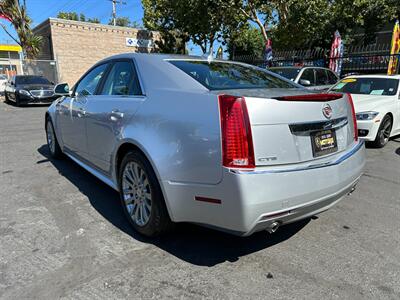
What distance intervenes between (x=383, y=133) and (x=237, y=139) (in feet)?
18.9

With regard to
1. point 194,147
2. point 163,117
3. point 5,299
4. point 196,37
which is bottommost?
point 5,299

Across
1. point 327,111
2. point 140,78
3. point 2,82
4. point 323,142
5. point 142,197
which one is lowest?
point 142,197

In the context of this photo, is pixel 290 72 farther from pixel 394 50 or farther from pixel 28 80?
pixel 28 80

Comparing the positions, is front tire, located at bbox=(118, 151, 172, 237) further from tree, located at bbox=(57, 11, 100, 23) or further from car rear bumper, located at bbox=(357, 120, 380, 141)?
tree, located at bbox=(57, 11, 100, 23)

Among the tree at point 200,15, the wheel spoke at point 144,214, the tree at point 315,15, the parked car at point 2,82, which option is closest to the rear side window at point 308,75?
the wheel spoke at point 144,214

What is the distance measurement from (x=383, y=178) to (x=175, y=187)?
3669mm

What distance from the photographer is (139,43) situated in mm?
27453

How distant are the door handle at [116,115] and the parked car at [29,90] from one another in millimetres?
12492

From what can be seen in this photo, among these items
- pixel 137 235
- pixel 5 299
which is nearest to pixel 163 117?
pixel 137 235

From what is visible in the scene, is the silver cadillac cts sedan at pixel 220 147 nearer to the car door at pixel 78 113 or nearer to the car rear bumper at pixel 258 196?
the car rear bumper at pixel 258 196

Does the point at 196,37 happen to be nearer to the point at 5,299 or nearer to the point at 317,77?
the point at 317,77

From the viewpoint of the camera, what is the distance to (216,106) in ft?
7.86

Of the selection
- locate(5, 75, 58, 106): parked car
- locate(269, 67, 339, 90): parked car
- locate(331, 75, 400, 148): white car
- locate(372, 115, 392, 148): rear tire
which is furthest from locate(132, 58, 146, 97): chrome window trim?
locate(5, 75, 58, 106): parked car

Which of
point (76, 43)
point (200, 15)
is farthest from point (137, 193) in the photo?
point (76, 43)
